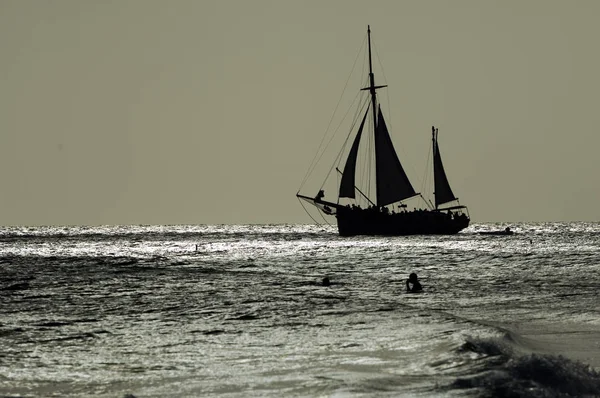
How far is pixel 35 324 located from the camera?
86.7 ft

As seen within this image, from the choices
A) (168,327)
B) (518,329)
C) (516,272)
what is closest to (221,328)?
(168,327)

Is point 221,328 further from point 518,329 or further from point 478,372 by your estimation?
point 478,372

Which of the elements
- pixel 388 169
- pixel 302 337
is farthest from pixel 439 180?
pixel 302 337

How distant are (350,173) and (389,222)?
14923 mm

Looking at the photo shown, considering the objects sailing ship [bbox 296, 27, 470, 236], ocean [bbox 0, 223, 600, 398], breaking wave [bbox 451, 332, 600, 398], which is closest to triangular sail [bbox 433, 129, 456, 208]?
sailing ship [bbox 296, 27, 470, 236]

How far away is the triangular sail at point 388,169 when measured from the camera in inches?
4119

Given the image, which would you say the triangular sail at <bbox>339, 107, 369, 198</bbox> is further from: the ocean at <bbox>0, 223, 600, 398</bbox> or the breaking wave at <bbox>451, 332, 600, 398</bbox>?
the breaking wave at <bbox>451, 332, 600, 398</bbox>

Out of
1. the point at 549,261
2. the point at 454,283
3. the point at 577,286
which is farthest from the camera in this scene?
the point at 549,261

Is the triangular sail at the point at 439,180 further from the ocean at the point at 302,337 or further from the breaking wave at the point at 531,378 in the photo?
the breaking wave at the point at 531,378

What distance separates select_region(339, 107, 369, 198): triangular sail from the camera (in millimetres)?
100938

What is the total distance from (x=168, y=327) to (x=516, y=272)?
1104 inches

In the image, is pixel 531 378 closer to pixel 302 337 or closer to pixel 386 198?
pixel 302 337

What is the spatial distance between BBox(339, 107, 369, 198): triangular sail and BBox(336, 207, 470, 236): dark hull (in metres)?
8.83

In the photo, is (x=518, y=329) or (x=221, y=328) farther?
(x=221, y=328)
